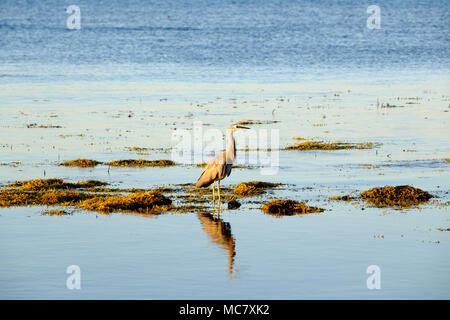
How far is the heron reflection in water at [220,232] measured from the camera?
16250mm

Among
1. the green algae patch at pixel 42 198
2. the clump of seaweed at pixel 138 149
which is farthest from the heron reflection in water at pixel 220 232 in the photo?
the clump of seaweed at pixel 138 149

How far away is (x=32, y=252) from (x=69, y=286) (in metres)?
2.49

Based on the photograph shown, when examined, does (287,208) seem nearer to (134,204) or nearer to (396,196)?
(396,196)

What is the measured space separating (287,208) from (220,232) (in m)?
2.57

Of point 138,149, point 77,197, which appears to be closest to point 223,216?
point 77,197

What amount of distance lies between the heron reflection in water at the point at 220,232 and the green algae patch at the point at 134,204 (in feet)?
3.74

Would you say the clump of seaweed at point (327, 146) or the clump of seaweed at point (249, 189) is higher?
the clump of seaweed at point (327, 146)

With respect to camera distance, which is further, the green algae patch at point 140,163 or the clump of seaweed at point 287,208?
the green algae patch at point 140,163

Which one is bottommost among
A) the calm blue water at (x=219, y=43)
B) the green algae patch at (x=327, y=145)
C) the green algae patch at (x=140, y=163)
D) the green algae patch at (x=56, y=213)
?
the green algae patch at (x=56, y=213)

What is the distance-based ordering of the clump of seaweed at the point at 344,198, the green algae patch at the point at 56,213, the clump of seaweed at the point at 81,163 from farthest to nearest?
the clump of seaweed at the point at 81,163 → the clump of seaweed at the point at 344,198 → the green algae patch at the point at 56,213

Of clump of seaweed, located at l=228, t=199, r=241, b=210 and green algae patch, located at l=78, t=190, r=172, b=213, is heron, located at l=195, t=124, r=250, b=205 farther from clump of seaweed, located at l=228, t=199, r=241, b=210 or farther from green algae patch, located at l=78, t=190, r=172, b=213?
green algae patch, located at l=78, t=190, r=172, b=213

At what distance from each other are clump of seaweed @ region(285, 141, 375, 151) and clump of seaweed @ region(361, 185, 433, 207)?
8.41 m

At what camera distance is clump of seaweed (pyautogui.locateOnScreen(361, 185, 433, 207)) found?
68.1 feet

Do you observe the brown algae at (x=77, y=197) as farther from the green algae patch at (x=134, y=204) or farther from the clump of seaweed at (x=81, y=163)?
the clump of seaweed at (x=81, y=163)
